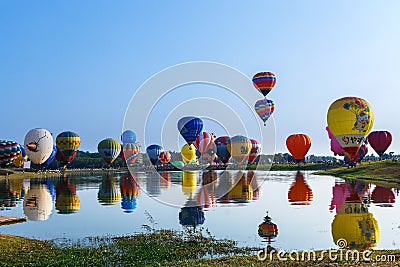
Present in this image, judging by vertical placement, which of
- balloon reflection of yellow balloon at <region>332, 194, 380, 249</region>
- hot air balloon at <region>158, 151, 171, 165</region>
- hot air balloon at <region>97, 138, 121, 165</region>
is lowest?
balloon reflection of yellow balloon at <region>332, 194, 380, 249</region>

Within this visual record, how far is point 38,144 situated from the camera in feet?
229

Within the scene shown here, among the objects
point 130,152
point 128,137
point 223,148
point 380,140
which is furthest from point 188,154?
point 380,140

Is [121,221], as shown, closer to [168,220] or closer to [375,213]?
[168,220]

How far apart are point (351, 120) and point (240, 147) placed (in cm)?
3376

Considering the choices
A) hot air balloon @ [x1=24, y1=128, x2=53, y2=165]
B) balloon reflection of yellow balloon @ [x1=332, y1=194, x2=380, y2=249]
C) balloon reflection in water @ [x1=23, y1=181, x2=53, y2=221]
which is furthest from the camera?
hot air balloon @ [x1=24, y1=128, x2=53, y2=165]

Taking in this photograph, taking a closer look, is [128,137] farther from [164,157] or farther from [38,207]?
[38,207]

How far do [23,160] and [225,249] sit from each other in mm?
73961

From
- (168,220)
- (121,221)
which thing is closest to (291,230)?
(168,220)

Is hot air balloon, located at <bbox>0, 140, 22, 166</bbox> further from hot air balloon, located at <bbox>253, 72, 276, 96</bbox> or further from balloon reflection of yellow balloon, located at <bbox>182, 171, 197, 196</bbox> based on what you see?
hot air balloon, located at <bbox>253, 72, 276, 96</bbox>

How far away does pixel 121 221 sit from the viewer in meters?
21.1

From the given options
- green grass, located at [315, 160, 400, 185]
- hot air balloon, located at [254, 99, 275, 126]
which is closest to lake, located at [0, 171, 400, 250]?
green grass, located at [315, 160, 400, 185]

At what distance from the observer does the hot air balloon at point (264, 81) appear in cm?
6569

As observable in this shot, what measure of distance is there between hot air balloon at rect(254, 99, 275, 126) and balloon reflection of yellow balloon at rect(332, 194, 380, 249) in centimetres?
4943

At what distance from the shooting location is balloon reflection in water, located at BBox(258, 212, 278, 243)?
16828mm
